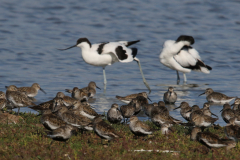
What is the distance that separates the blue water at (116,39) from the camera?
55.3 ft

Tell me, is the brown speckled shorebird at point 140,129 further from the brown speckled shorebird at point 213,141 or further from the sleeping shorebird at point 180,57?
the sleeping shorebird at point 180,57

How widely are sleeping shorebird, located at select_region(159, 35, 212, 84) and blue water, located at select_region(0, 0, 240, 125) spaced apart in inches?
25.3

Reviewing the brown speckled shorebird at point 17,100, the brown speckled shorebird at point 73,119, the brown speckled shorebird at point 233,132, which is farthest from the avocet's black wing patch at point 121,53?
the brown speckled shorebird at point 233,132

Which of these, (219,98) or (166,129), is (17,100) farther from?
(219,98)

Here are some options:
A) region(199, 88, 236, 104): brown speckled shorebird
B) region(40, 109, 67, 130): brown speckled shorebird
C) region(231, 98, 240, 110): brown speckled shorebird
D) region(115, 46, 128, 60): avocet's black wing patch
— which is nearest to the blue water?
region(199, 88, 236, 104): brown speckled shorebird

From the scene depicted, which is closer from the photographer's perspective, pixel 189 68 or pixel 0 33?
pixel 189 68

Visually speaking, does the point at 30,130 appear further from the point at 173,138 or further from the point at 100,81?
the point at 100,81

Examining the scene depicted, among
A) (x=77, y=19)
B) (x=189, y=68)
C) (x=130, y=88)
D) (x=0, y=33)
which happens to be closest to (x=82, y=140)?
(x=130, y=88)

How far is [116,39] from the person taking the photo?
25.6 metres

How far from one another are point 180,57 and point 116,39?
7804mm

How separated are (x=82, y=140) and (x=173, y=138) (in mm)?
1913

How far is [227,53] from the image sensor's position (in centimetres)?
2347

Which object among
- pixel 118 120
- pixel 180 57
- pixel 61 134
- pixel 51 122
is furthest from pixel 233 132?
pixel 180 57

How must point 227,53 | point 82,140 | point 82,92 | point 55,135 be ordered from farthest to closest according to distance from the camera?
point 227,53 → point 82,92 → point 82,140 → point 55,135
